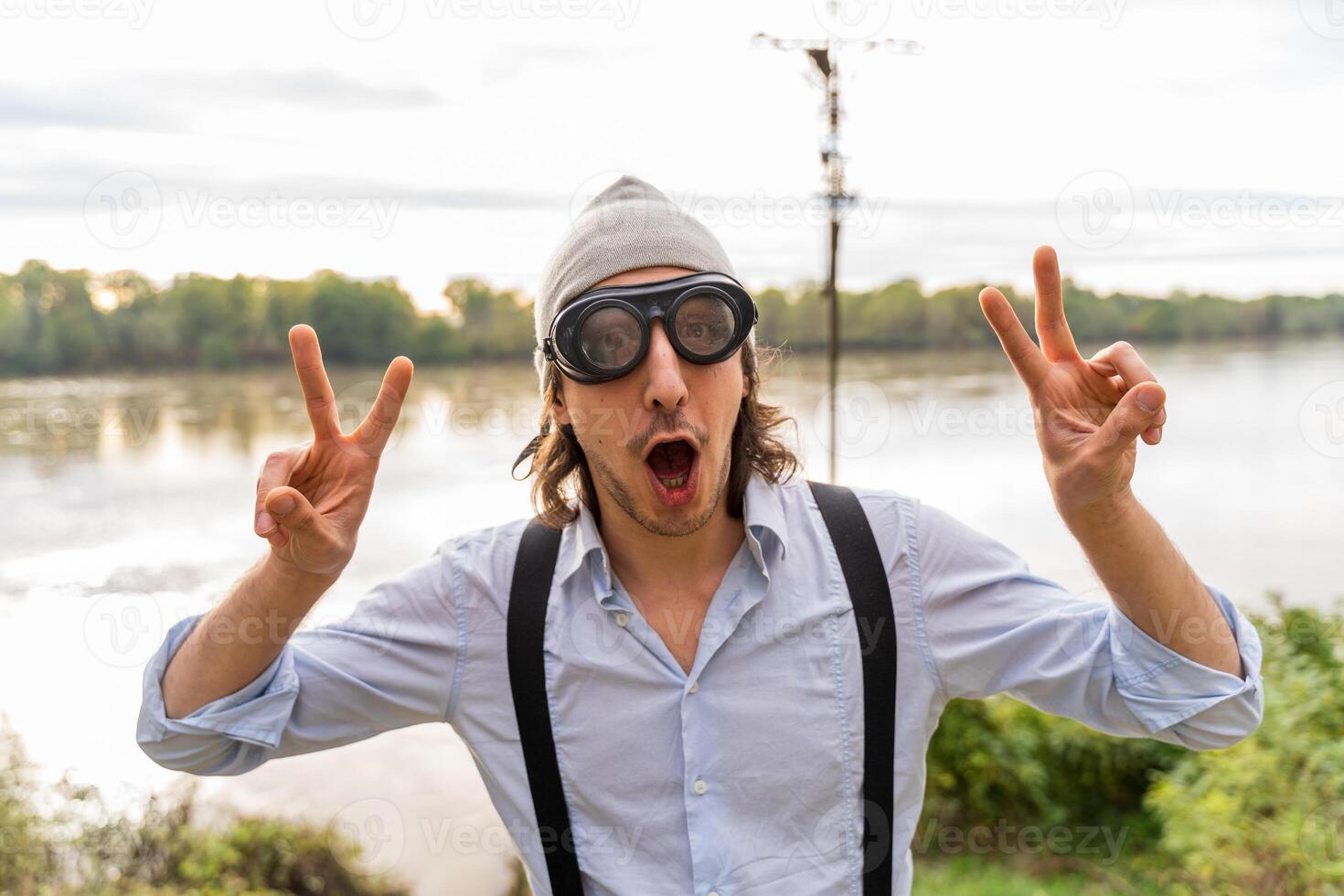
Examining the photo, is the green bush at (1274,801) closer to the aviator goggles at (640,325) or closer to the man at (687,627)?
the man at (687,627)

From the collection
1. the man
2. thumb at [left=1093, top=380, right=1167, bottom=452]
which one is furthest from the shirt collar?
thumb at [left=1093, top=380, right=1167, bottom=452]

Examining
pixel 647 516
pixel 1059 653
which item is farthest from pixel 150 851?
pixel 1059 653

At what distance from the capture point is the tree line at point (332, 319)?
5422 mm

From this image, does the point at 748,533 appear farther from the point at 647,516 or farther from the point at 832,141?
the point at 832,141

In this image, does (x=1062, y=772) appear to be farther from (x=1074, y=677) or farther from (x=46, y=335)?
(x=46, y=335)

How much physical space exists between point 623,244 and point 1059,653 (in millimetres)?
1069

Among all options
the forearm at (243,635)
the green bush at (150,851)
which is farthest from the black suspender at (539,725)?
the green bush at (150,851)

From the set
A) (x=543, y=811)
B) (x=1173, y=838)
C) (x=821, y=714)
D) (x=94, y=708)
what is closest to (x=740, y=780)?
(x=821, y=714)

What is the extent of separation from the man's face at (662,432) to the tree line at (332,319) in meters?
3.27

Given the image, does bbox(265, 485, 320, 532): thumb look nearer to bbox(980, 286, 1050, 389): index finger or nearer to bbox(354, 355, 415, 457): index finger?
bbox(354, 355, 415, 457): index finger

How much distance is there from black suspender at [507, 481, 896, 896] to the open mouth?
28cm

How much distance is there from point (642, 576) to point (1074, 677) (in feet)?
2.58

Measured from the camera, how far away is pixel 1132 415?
4.82 feet

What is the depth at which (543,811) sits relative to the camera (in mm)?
1723
